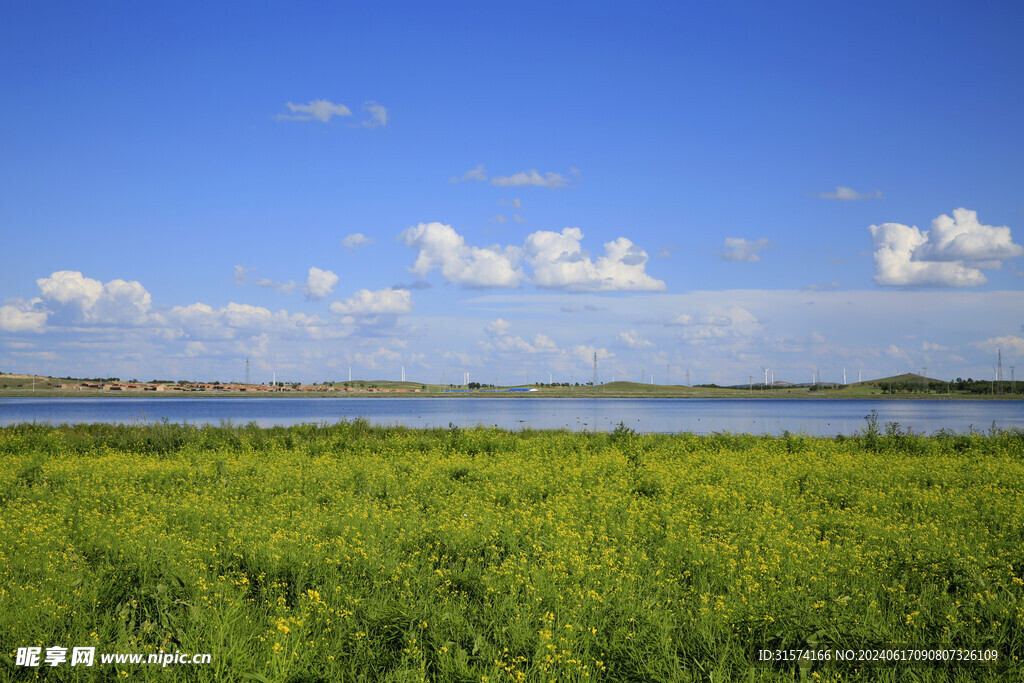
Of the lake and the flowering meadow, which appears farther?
the lake

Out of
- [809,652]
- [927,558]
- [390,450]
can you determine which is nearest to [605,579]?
[809,652]

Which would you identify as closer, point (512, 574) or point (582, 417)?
point (512, 574)

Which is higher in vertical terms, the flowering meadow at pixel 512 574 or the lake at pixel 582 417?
the flowering meadow at pixel 512 574

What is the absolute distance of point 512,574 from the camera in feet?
28.2

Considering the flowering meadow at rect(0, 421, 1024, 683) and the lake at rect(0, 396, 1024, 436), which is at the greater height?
the flowering meadow at rect(0, 421, 1024, 683)

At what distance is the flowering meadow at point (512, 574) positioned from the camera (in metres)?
6.88

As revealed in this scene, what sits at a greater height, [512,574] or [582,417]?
[512,574]

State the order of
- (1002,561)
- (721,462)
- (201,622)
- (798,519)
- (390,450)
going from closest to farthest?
(201,622) < (1002,561) < (798,519) < (721,462) < (390,450)

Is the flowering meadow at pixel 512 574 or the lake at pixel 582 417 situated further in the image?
the lake at pixel 582 417

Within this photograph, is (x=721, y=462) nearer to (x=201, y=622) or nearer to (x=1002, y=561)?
(x=1002, y=561)

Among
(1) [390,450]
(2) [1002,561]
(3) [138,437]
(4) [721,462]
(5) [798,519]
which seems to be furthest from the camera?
(3) [138,437]

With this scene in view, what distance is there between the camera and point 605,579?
27.8 ft

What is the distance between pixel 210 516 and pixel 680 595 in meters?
8.07

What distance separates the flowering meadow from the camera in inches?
271
